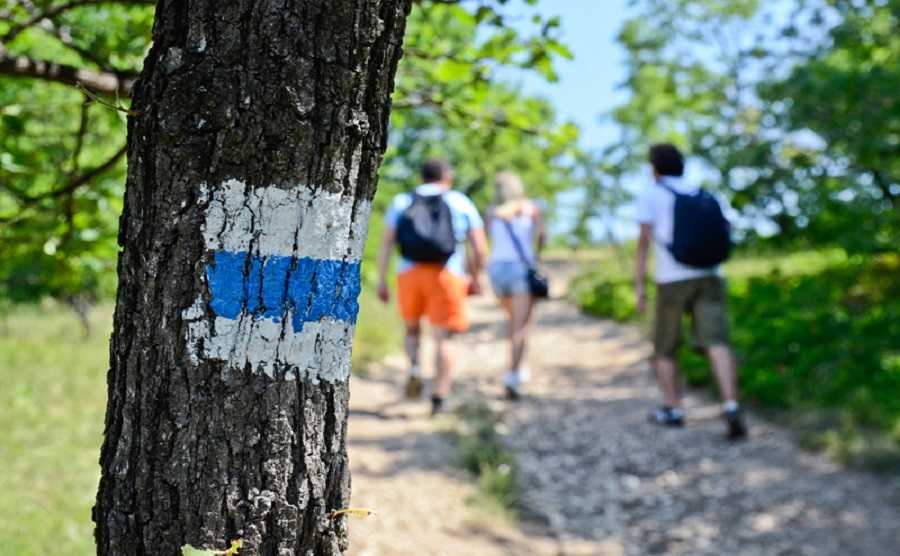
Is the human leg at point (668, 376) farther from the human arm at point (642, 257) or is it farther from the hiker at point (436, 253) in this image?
the hiker at point (436, 253)

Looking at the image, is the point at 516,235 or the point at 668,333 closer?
the point at 668,333

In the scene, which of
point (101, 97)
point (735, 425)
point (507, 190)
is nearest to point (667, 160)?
point (507, 190)

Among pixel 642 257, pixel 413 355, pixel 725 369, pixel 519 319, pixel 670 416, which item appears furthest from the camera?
pixel 519 319

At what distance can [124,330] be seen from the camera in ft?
4.92

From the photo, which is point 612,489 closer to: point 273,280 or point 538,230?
point 538,230

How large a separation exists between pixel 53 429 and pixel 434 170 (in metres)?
3.31

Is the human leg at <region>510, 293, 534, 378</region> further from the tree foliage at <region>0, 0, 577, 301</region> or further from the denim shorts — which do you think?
the tree foliage at <region>0, 0, 577, 301</region>

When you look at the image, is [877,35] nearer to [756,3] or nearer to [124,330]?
[124,330]

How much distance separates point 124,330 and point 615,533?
420cm

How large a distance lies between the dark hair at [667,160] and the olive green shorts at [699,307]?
79cm

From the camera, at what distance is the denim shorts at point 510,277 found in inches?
298

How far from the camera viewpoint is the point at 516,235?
7.43m

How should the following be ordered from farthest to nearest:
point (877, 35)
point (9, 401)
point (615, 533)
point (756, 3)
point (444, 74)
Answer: point (756, 3) < point (877, 35) < point (9, 401) < point (615, 533) < point (444, 74)

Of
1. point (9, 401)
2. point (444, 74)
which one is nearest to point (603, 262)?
point (9, 401)
